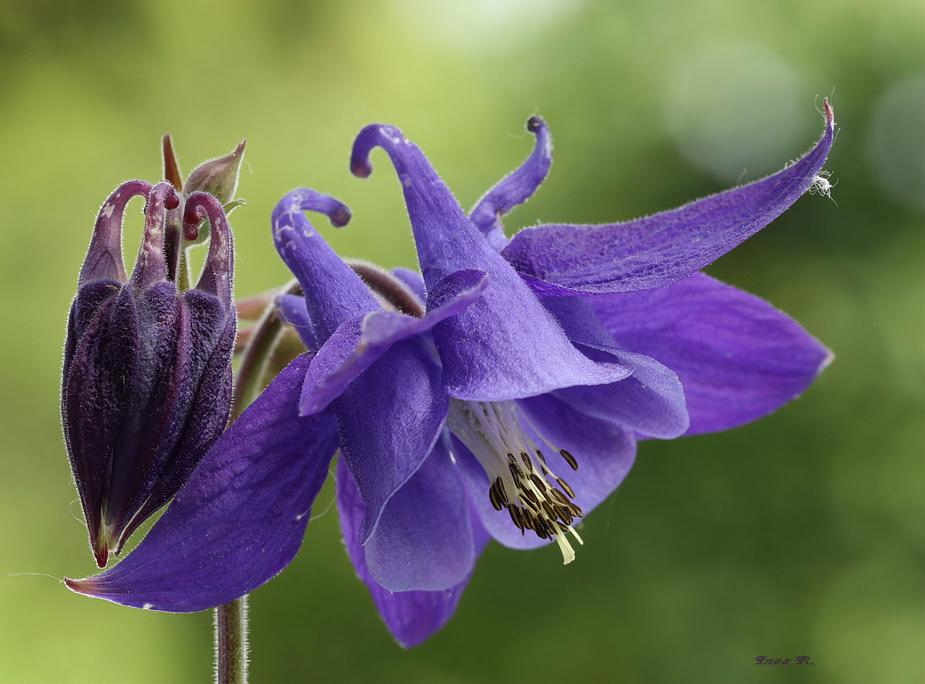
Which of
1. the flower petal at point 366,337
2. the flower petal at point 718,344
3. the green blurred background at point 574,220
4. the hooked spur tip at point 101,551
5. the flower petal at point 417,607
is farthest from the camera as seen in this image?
the green blurred background at point 574,220

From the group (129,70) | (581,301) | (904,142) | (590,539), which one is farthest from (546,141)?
(129,70)

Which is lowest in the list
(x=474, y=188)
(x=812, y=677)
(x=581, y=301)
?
(x=812, y=677)

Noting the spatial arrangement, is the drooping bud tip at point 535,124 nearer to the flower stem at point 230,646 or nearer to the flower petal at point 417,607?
the flower petal at point 417,607

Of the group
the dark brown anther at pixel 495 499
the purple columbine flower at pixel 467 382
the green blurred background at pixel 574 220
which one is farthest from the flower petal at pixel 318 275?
the green blurred background at pixel 574 220

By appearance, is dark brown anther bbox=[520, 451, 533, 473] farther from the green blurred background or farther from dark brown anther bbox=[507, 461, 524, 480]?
the green blurred background

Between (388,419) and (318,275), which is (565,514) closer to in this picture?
(388,419)

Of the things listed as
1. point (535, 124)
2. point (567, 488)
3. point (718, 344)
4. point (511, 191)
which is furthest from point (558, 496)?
point (535, 124)

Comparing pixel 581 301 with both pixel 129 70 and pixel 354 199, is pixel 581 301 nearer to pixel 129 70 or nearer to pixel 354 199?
pixel 354 199
